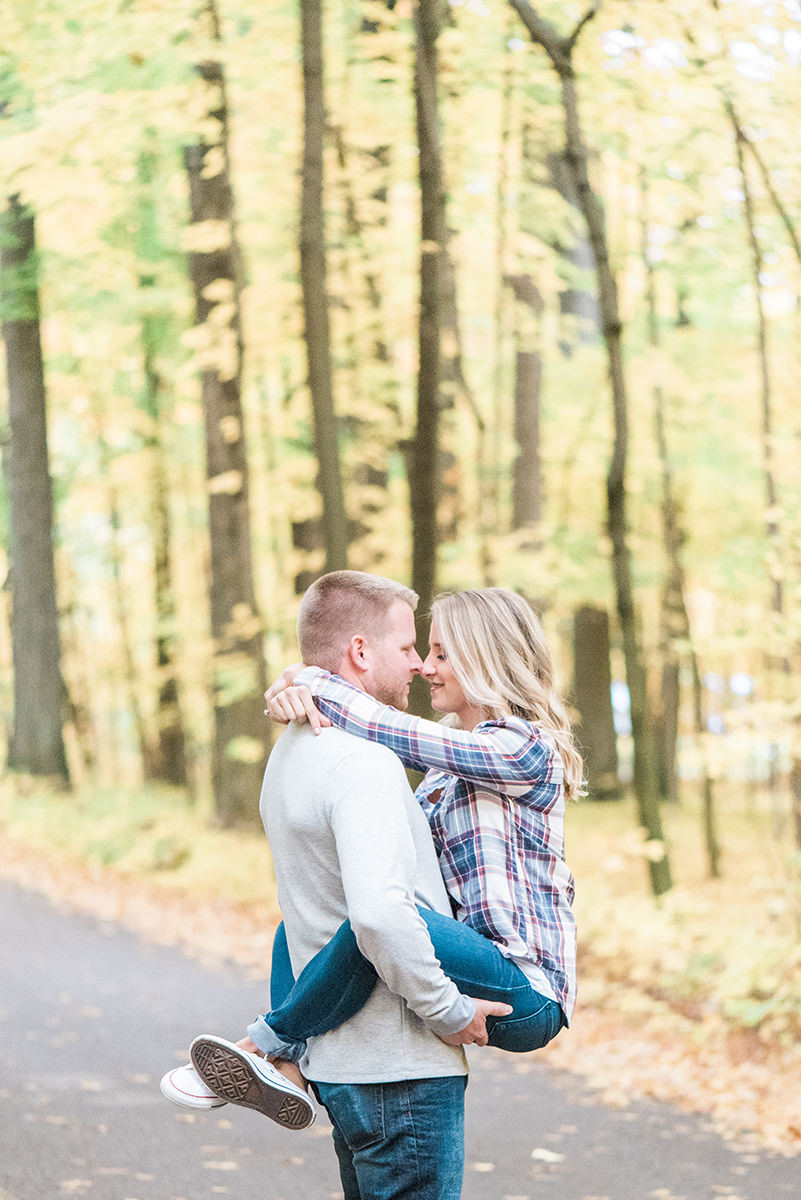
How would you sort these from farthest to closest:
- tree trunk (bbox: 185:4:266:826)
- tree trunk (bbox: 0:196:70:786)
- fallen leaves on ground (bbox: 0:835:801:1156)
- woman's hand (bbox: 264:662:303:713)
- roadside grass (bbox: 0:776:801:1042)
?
tree trunk (bbox: 0:196:70:786) < tree trunk (bbox: 185:4:266:826) < roadside grass (bbox: 0:776:801:1042) < fallen leaves on ground (bbox: 0:835:801:1156) < woman's hand (bbox: 264:662:303:713)

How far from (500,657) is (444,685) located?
174 mm

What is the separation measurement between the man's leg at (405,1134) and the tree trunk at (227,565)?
34.5 feet

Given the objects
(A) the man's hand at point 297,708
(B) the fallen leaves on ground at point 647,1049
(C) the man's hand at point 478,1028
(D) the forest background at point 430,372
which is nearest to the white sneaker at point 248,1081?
(C) the man's hand at point 478,1028

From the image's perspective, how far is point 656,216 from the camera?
13883mm

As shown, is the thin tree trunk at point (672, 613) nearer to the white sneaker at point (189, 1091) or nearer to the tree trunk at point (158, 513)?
the tree trunk at point (158, 513)

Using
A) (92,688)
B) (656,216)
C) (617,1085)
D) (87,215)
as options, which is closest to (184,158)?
(87,215)

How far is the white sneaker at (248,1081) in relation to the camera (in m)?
2.98

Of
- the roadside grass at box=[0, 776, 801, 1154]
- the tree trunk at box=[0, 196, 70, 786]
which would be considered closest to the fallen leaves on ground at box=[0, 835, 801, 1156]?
the roadside grass at box=[0, 776, 801, 1154]

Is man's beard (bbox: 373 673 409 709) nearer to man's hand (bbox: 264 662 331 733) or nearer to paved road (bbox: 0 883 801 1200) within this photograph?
man's hand (bbox: 264 662 331 733)

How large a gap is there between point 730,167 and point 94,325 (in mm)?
9588

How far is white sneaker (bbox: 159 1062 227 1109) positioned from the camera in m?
3.12

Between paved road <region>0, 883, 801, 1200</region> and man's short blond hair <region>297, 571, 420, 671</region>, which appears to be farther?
paved road <region>0, 883, 801, 1200</region>

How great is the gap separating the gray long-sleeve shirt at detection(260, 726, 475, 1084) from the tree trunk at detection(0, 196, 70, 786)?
1748 centimetres

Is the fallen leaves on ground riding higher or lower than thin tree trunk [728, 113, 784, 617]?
lower
